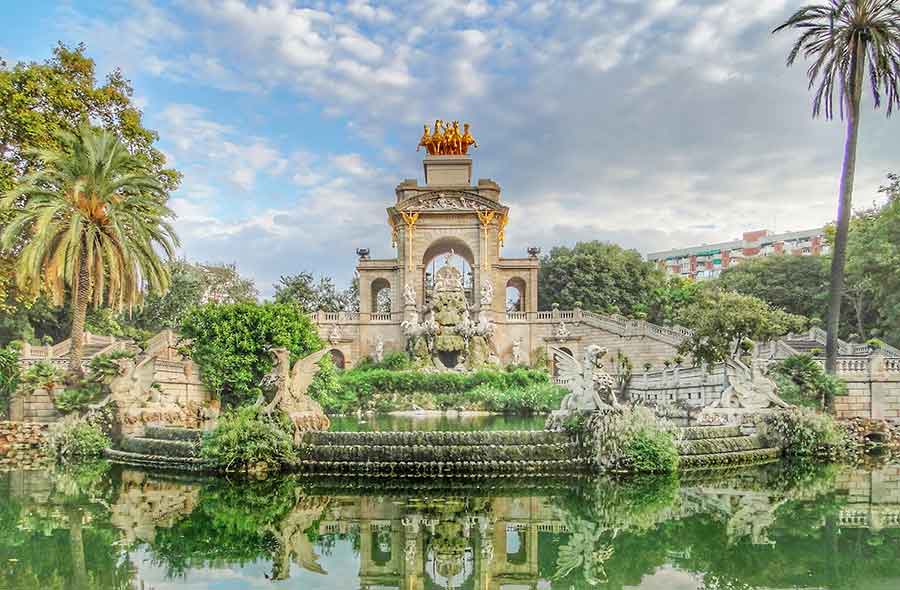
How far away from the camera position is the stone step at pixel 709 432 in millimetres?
14766

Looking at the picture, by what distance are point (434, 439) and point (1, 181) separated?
51.4 ft

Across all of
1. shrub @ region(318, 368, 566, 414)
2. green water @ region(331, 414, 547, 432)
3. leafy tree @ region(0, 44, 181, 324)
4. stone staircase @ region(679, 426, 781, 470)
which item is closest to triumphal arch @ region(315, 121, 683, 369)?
shrub @ region(318, 368, 566, 414)

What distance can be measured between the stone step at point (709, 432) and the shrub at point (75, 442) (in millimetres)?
13185

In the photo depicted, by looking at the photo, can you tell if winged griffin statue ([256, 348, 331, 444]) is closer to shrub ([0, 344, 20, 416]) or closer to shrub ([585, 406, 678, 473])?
shrub ([585, 406, 678, 473])

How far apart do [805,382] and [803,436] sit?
469 cm

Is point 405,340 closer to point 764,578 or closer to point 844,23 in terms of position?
point 844,23

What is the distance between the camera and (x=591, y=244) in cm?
5522

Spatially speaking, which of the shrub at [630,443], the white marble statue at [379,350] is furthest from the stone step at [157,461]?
the white marble statue at [379,350]

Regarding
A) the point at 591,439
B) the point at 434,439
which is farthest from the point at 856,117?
the point at 434,439

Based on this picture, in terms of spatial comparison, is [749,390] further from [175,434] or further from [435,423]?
[175,434]

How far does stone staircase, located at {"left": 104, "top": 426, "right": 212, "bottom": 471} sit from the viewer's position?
1404 centimetres

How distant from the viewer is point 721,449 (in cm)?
1471

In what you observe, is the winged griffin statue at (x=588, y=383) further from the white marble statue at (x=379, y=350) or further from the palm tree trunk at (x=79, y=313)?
the white marble statue at (x=379, y=350)

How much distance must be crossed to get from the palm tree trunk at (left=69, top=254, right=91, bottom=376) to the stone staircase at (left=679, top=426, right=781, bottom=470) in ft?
54.3
